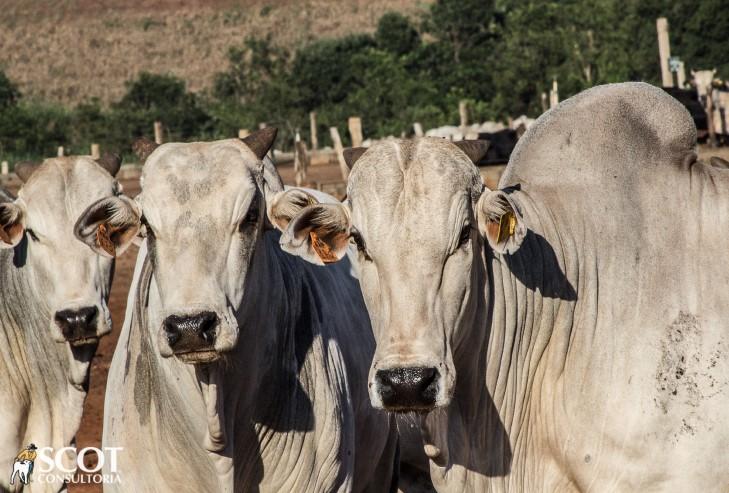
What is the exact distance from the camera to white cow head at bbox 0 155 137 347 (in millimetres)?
6207

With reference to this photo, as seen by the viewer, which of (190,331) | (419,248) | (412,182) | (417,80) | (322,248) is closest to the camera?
(419,248)

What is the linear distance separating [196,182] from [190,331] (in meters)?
0.62

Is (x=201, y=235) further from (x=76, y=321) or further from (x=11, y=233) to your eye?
(x=11, y=233)

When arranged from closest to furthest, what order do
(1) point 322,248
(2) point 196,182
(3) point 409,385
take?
(3) point 409,385 < (1) point 322,248 < (2) point 196,182

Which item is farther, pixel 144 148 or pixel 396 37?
pixel 396 37

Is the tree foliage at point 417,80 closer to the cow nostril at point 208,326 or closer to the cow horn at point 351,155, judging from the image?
the cow horn at point 351,155

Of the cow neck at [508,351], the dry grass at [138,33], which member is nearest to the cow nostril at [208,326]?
the cow neck at [508,351]

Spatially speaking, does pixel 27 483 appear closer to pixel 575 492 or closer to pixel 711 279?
pixel 575 492

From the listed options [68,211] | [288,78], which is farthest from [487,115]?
[68,211]

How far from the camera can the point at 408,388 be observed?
425 centimetres

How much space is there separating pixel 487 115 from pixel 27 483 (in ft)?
118

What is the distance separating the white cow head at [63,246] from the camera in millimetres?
6207

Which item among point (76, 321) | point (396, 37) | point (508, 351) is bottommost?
point (508, 351)

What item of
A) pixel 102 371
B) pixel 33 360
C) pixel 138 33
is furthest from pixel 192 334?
pixel 138 33
